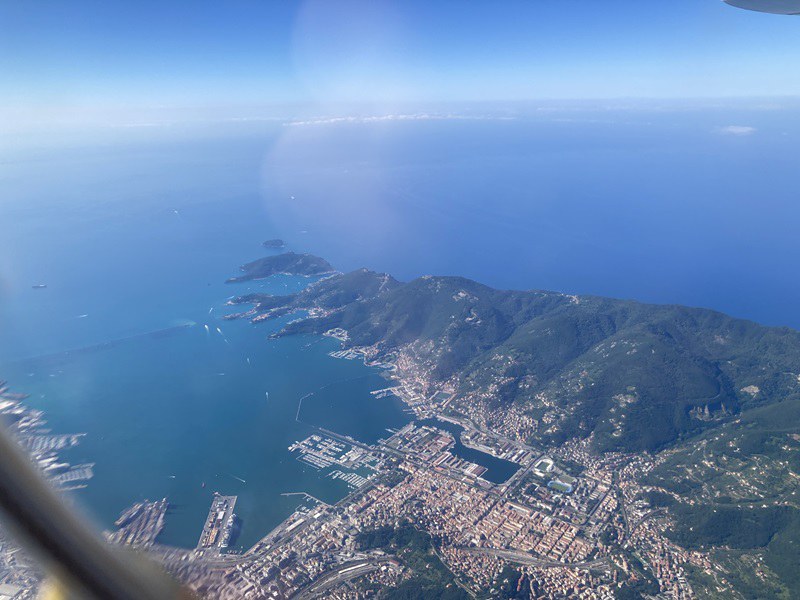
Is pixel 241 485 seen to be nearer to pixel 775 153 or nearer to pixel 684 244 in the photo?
pixel 684 244

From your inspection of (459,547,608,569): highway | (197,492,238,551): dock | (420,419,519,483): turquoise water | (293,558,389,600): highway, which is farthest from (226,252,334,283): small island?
(459,547,608,569): highway

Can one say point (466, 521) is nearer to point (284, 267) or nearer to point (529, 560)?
point (529, 560)

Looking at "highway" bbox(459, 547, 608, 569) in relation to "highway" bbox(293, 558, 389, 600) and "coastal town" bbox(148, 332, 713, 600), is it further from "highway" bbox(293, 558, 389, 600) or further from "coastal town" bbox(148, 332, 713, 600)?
"highway" bbox(293, 558, 389, 600)

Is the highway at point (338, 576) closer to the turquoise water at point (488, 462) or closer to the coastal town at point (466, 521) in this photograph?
the coastal town at point (466, 521)

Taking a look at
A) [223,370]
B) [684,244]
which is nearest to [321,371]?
[223,370]

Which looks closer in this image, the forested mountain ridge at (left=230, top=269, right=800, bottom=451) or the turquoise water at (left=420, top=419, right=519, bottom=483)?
the turquoise water at (left=420, top=419, right=519, bottom=483)
